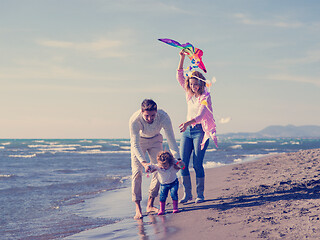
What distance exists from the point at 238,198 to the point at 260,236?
1946 millimetres

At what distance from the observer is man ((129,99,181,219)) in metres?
4.45

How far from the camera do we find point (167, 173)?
457cm


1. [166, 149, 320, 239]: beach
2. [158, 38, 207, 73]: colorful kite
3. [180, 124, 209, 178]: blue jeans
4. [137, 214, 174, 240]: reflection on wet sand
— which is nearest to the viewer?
[166, 149, 320, 239]: beach

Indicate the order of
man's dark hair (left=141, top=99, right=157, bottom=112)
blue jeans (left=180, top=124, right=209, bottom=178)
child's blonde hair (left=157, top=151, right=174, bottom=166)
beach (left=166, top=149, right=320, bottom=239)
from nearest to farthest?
1. beach (left=166, top=149, right=320, bottom=239)
2. man's dark hair (left=141, top=99, right=157, bottom=112)
3. child's blonde hair (left=157, top=151, right=174, bottom=166)
4. blue jeans (left=180, top=124, right=209, bottom=178)

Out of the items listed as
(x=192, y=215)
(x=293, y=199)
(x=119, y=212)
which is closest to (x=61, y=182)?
(x=119, y=212)

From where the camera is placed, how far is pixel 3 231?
15.9 ft

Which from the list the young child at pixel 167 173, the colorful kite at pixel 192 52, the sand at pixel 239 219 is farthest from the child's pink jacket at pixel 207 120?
the sand at pixel 239 219

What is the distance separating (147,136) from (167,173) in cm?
57

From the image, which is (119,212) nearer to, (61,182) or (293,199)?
(293,199)

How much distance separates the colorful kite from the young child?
1.47 meters

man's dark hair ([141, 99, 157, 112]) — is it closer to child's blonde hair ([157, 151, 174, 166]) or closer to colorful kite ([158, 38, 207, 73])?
child's blonde hair ([157, 151, 174, 166])

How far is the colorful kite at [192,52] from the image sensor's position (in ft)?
17.0

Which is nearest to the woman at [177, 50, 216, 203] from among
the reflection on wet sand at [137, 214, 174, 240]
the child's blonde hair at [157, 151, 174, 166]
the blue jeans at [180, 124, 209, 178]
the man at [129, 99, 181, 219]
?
the blue jeans at [180, 124, 209, 178]

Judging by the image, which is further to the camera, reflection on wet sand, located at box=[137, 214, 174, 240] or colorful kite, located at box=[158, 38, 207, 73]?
colorful kite, located at box=[158, 38, 207, 73]
